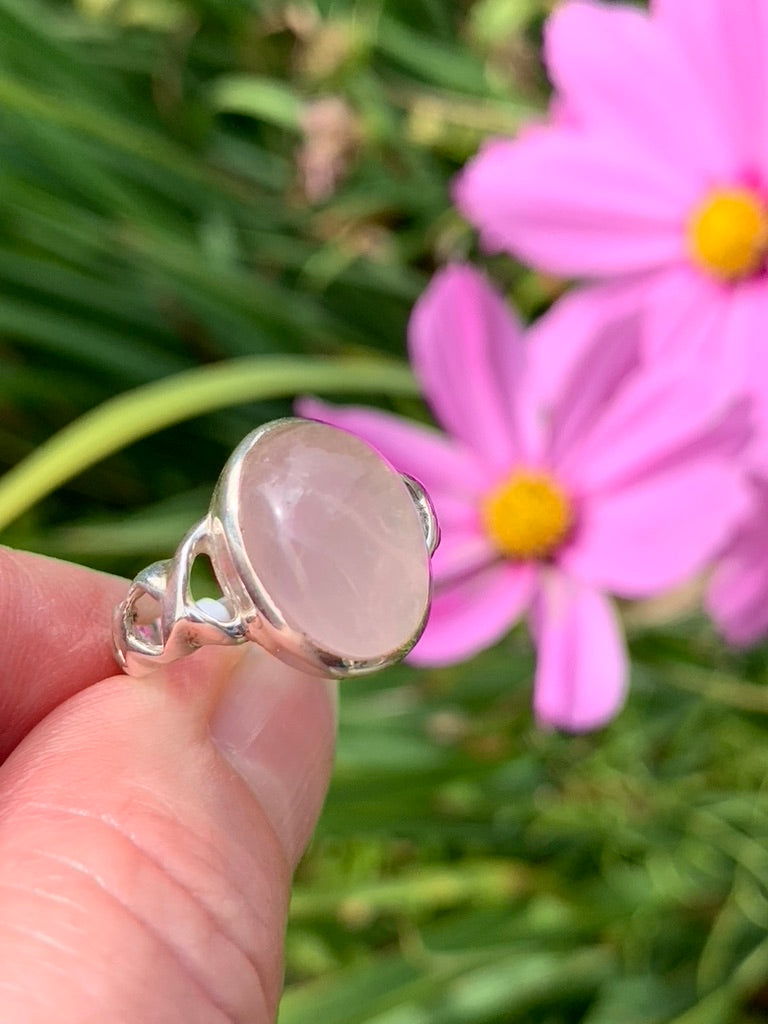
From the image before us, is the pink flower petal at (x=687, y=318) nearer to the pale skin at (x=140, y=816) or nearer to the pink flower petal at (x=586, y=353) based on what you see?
the pink flower petal at (x=586, y=353)

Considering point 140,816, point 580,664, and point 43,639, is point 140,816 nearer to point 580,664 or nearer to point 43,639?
point 43,639

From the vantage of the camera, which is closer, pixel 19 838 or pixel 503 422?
pixel 19 838

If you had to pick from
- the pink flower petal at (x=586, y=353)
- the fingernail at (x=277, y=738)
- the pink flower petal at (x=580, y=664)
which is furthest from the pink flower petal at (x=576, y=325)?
the fingernail at (x=277, y=738)

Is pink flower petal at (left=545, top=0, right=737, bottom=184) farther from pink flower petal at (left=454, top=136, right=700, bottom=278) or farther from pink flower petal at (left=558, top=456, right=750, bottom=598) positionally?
pink flower petal at (left=558, top=456, right=750, bottom=598)

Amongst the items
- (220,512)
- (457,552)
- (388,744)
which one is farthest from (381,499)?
(388,744)

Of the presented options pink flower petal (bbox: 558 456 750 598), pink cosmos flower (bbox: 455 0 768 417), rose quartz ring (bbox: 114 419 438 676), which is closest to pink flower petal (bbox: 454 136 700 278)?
pink cosmos flower (bbox: 455 0 768 417)

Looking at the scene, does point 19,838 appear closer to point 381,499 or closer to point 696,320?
point 381,499
